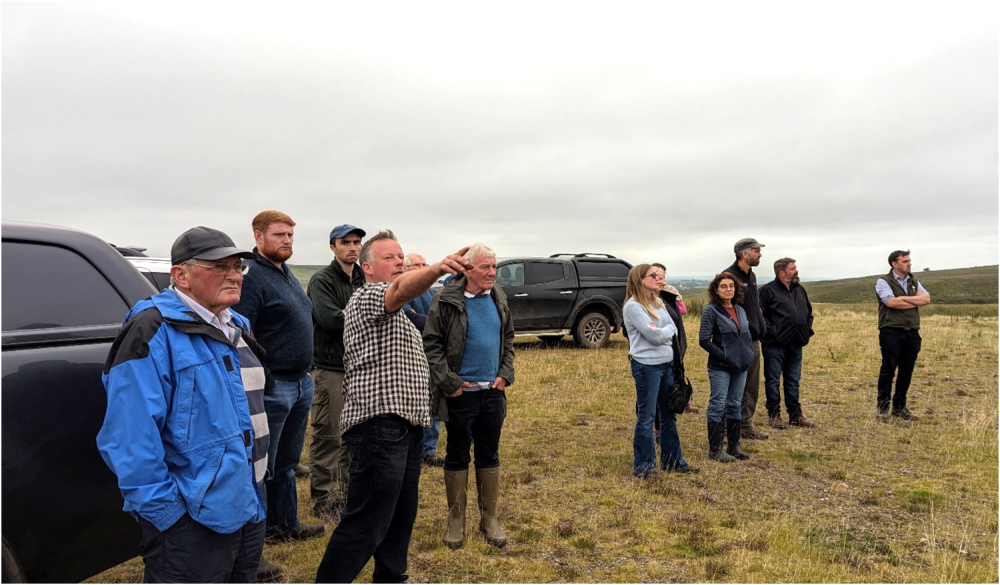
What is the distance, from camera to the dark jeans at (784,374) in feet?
24.3

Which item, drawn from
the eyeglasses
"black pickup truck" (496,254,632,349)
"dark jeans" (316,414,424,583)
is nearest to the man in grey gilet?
"black pickup truck" (496,254,632,349)

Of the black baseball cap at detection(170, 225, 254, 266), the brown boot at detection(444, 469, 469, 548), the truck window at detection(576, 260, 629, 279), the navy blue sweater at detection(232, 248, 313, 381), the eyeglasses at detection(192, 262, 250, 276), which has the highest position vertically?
the truck window at detection(576, 260, 629, 279)

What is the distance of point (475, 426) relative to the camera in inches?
166

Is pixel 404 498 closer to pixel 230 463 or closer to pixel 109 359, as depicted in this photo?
pixel 230 463

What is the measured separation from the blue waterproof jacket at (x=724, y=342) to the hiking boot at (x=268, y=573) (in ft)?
13.3

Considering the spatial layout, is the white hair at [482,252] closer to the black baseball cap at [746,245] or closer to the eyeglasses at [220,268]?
the eyeglasses at [220,268]

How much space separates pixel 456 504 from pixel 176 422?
98.1 inches

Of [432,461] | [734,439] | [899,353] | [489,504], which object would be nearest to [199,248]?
[489,504]

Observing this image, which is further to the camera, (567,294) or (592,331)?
(592,331)

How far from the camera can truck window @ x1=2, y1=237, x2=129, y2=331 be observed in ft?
7.97

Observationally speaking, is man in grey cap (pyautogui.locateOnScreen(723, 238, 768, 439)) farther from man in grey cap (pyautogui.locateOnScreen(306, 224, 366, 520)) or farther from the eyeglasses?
the eyeglasses

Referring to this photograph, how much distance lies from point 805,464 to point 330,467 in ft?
14.9

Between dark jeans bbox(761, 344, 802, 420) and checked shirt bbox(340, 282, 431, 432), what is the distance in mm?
5653

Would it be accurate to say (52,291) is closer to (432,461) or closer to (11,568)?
(11,568)
